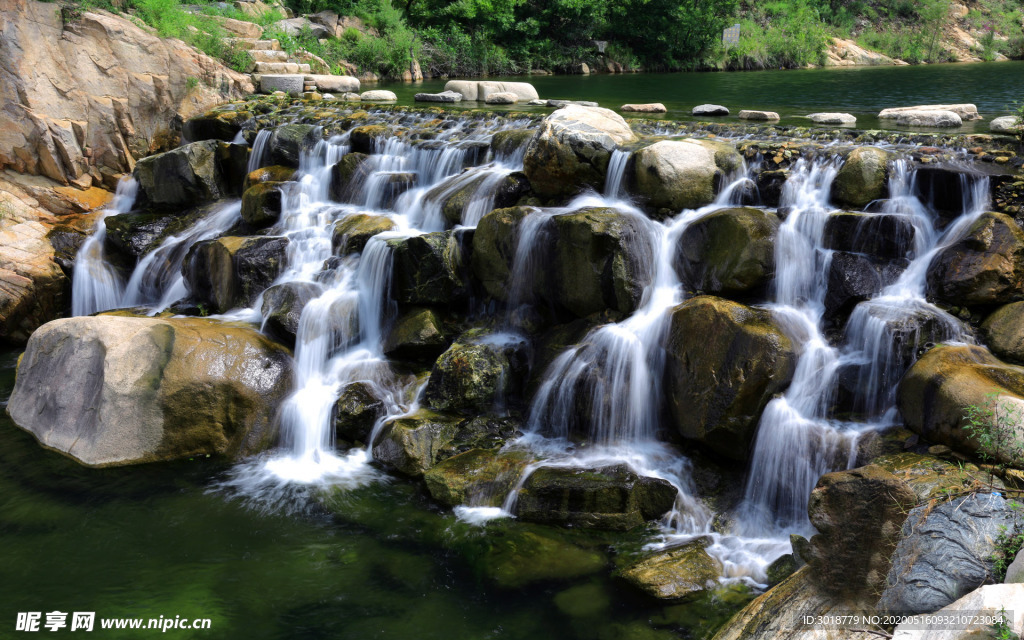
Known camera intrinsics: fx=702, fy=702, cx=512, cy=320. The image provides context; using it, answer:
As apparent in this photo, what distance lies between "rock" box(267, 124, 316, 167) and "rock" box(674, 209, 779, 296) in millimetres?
6851

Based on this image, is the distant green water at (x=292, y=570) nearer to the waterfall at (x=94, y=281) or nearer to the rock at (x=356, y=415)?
the rock at (x=356, y=415)

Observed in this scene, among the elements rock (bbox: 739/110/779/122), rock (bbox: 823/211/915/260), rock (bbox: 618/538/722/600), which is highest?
rock (bbox: 739/110/779/122)

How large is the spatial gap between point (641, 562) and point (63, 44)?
12.6m

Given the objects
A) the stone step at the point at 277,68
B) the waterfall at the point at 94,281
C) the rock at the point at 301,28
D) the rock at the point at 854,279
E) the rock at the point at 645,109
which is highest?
the rock at the point at 301,28

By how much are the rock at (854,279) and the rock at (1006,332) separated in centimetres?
91

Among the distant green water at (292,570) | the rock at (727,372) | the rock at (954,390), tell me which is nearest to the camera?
the distant green water at (292,570)

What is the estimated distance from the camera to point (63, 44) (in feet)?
38.7

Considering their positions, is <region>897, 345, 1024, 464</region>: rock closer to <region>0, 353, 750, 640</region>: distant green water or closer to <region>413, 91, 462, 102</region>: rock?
<region>0, 353, 750, 640</region>: distant green water

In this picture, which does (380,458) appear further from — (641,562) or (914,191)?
(914,191)

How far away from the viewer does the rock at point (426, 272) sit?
7.85 m

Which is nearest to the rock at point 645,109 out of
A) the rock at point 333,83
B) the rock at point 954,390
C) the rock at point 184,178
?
the rock at point 333,83

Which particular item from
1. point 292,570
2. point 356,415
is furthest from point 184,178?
point 292,570

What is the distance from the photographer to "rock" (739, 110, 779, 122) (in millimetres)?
11711

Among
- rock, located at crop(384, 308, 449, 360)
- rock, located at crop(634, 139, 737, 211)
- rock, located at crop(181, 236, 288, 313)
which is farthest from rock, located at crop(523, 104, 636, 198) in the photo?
rock, located at crop(181, 236, 288, 313)
